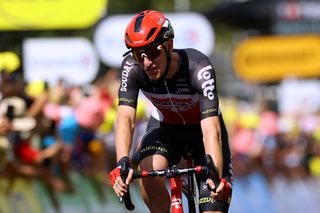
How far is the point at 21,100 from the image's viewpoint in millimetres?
12320

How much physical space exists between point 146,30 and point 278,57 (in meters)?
26.6

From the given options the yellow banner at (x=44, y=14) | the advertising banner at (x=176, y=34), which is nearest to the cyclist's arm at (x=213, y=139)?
the advertising banner at (x=176, y=34)

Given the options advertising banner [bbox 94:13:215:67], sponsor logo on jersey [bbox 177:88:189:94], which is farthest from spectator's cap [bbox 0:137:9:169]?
advertising banner [bbox 94:13:215:67]

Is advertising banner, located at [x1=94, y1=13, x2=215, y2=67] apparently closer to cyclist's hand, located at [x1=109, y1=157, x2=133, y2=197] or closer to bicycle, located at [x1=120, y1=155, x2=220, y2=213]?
bicycle, located at [x1=120, y1=155, x2=220, y2=213]

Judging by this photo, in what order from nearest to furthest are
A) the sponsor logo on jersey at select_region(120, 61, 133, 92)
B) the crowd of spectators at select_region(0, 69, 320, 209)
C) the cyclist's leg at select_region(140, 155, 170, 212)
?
the sponsor logo on jersey at select_region(120, 61, 133, 92) < the cyclist's leg at select_region(140, 155, 170, 212) < the crowd of spectators at select_region(0, 69, 320, 209)

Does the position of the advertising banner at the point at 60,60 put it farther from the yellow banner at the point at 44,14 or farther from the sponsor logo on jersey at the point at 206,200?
the sponsor logo on jersey at the point at 206,200

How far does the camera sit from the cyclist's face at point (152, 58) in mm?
7657

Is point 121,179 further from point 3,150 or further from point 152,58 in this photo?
point 3,150

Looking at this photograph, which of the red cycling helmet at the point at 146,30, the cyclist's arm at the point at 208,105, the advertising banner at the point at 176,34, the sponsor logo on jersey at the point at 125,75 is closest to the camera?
the red cycling helmet at the point at 146,30

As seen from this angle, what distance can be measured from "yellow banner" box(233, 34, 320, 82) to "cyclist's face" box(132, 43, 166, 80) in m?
25.0

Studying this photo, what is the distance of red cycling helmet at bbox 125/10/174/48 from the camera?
299 inches

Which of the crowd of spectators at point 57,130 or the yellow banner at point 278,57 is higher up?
the crowd of spectators at point 57,130

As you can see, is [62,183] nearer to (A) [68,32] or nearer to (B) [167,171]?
(B) [167,171]

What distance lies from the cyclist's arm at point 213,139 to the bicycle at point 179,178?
0.19 metres
